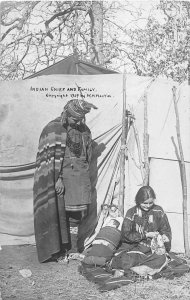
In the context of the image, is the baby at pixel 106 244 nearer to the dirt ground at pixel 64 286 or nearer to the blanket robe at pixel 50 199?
the dirt ground at pixel 64 286

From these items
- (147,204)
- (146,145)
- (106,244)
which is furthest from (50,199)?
(146,145)

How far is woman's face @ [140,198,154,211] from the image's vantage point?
482 cm

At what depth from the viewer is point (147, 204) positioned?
15.9 ft

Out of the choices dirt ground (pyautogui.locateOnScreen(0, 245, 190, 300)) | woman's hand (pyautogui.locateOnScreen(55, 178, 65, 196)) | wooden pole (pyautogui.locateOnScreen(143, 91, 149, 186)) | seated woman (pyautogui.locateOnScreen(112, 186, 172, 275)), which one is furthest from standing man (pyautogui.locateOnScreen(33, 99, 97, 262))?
wooden pole (pyautogui.locateOnScreen(143, 91, 149, 186))

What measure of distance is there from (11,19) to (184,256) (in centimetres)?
599

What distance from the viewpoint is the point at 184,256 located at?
209 inches

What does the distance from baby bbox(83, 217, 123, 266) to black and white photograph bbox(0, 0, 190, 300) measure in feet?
0.04

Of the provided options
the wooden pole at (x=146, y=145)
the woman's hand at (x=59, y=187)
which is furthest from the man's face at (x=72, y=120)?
the wooden pole at (x=146, y=145)

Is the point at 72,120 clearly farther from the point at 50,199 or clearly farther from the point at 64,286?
the point at 64,286

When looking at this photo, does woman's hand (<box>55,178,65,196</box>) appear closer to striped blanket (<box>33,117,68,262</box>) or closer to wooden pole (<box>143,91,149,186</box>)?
striped blanket (<box>33,117,68,262</box>)

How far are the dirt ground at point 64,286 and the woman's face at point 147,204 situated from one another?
2.58 ft

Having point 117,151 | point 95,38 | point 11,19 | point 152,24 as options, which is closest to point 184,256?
point 117,151

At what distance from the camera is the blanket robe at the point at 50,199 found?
195 inches

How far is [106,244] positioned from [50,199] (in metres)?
0.76
